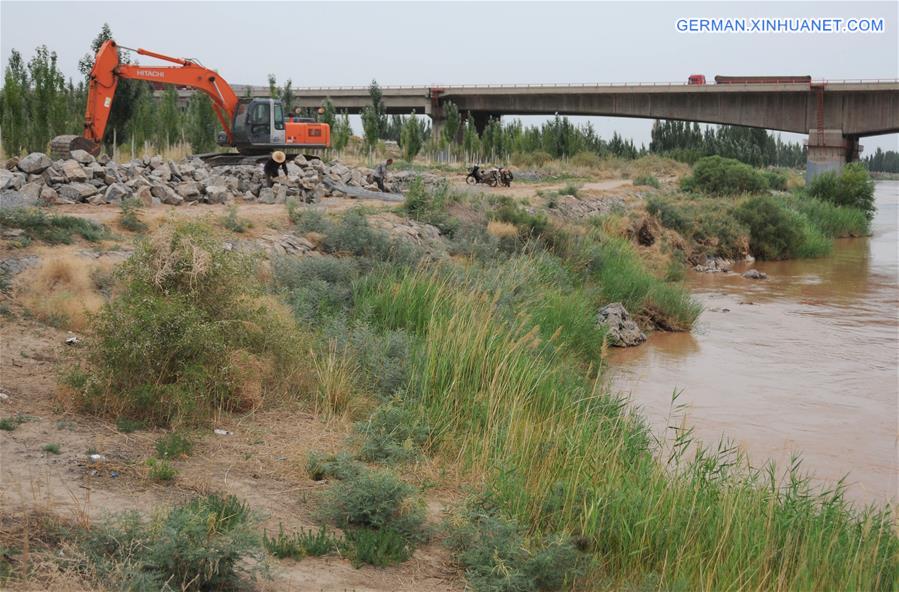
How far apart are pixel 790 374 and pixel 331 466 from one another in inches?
428

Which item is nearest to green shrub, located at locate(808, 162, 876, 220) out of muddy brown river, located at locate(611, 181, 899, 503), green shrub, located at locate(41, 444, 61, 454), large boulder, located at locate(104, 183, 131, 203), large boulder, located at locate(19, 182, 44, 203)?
muddy brown river, located at locate(611, 181, 899, 503)

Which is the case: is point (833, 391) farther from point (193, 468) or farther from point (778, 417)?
point (193, 468)

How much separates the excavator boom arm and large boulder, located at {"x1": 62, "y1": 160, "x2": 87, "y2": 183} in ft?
14.3

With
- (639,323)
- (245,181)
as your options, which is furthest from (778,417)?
(245,181)

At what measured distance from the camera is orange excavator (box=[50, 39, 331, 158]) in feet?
81.5

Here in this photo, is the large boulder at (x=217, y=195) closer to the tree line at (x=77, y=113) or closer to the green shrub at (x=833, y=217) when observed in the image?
the tree line at (x=77, y=113)

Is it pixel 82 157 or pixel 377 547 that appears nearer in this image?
pixel 377 547

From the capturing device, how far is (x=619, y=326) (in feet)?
58.8

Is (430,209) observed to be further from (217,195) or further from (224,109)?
(224,109)

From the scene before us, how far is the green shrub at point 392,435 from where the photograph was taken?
8047 mm

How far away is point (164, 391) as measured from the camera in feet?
27.6

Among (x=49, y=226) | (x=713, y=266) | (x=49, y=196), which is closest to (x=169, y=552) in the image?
(x=49, y=226)

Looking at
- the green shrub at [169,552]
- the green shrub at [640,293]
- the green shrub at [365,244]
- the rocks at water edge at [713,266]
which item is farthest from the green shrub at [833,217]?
the green shrub at [169,552]

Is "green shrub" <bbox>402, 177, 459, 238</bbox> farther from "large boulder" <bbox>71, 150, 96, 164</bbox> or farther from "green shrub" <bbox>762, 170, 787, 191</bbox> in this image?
"green shrub" <bbox>762, 170, 787, 191</bbox>
